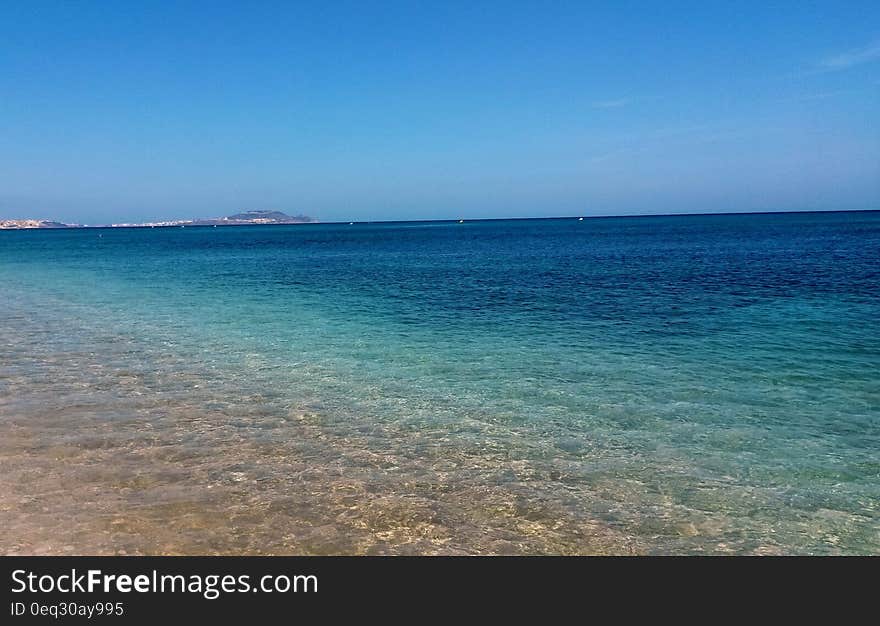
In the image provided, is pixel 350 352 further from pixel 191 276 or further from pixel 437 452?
pixel 191 276

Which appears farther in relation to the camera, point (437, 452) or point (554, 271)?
point (554, 271)

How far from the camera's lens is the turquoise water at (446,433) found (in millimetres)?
6977

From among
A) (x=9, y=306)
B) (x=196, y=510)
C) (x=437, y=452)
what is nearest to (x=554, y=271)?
(x=9, y=306)

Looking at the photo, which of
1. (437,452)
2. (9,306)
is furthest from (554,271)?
(437,452)

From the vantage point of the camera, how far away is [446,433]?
10.3 m

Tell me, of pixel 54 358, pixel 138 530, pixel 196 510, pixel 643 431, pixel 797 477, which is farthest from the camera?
pixel 54 358

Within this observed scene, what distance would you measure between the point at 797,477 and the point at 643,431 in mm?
2439

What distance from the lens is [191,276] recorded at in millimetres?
45125

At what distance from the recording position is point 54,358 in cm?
1606

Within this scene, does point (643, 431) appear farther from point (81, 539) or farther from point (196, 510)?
point (81, 539)

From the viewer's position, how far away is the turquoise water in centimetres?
698

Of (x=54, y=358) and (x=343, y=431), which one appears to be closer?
(x=343, y=431)
